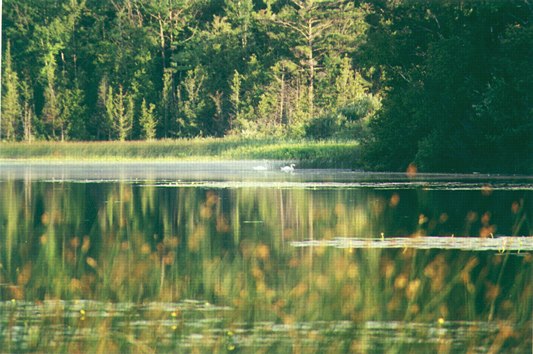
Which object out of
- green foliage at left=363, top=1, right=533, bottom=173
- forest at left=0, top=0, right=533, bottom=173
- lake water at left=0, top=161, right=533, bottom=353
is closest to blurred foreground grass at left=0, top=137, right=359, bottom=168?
forest at left=0, top=0, right=533, bottom=173

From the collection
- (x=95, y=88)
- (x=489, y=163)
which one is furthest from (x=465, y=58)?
(x=95, y=88)

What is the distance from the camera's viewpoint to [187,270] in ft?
36.2

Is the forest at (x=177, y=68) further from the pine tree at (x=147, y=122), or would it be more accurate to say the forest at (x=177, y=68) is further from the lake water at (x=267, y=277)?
the lake water at (x=267, y=277)

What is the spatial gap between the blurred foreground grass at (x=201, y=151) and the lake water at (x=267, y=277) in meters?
23.2

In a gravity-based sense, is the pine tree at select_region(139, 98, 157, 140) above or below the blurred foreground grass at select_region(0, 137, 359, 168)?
above

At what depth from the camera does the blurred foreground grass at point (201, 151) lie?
1750 inches

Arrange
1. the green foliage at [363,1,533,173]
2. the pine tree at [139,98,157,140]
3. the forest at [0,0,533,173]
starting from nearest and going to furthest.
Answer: the green foliage at [363,1,533,173] → the forest at [0,0,533,173] → the pine tree at [139,98,157,140]

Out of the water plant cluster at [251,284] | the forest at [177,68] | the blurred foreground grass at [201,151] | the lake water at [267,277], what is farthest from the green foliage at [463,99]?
the forest at [177,68]

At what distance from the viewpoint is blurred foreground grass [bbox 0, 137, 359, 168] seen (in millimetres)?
44438

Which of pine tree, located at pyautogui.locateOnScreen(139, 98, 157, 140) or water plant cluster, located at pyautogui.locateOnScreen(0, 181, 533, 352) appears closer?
water plant cluster, located at pyautogui.locateOnScreen(0, 181, 533, 352)

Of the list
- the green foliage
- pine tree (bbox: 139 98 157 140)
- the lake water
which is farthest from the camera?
pine tree (bbox: 139 98 157 140)

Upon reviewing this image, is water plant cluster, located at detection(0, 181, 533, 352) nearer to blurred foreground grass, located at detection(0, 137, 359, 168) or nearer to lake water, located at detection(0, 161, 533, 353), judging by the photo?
lake water, located at detection(0, 161, 533, 353)

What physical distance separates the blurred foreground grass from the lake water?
23.2 metres

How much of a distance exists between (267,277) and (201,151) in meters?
→ 44.6
